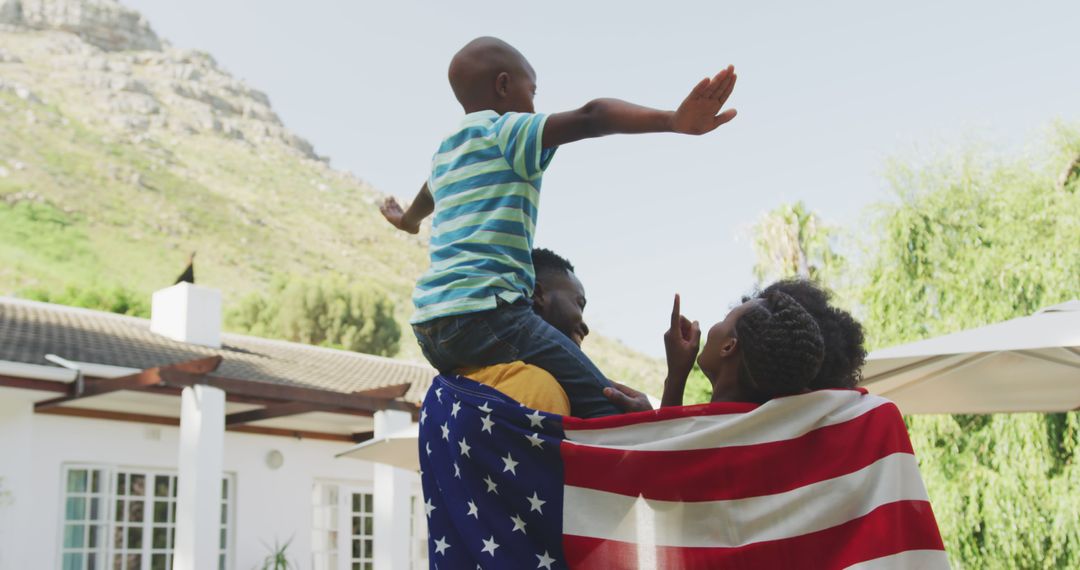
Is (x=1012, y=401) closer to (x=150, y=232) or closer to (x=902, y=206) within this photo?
(x=902, y=206)

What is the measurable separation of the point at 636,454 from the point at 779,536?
0.96ft

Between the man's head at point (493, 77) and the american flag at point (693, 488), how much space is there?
25.9 inches

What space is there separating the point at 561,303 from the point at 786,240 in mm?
22571

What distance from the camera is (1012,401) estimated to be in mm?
5801

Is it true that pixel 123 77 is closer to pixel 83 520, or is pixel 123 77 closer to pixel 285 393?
pixel 83 520

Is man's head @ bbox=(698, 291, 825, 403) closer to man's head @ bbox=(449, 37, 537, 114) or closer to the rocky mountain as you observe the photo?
man's head @ bbox=(449, 37, 537, 114)

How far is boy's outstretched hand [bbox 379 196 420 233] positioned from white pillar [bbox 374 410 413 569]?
9.80 metres

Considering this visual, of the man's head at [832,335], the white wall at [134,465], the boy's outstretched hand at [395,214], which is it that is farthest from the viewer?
the white wall at [134,465]

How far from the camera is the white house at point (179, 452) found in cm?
1087

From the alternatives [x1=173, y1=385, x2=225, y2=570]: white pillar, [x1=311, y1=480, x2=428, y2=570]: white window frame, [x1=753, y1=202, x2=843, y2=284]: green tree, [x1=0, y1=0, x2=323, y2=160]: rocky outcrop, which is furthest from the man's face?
[x1=0, y1=0, x2=323, y2=160]: rocky outcrop

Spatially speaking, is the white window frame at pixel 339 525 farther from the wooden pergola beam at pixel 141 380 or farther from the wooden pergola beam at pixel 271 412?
the wooden pergola beam at pixel 141 380

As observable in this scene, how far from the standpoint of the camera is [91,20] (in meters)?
79.1

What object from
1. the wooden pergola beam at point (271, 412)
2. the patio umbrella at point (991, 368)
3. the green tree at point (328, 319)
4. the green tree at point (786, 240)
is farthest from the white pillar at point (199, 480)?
the green tree at point (328, 319)

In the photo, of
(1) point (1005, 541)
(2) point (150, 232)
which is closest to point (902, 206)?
(1) point (1005, 541)
